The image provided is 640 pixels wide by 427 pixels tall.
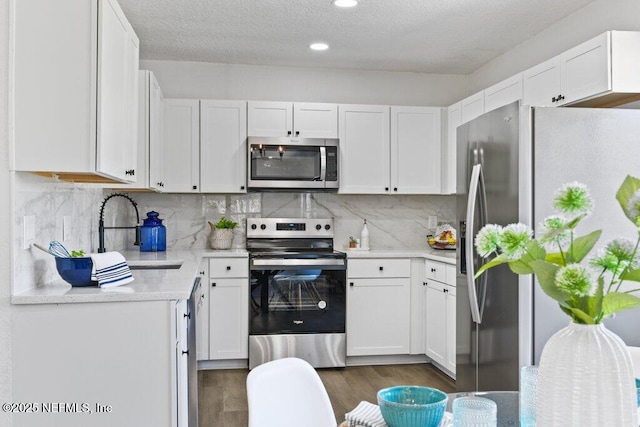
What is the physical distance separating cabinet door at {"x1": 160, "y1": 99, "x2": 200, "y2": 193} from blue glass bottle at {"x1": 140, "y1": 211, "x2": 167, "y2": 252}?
26cm

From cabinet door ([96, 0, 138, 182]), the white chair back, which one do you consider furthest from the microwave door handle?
the white chair back

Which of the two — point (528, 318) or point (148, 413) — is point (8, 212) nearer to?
→ point (148, 413)

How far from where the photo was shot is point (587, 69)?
3.16 meters

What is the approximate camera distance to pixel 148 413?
231cm

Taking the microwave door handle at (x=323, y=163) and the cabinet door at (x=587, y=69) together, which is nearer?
the cabinet door at (x=587, y=69)

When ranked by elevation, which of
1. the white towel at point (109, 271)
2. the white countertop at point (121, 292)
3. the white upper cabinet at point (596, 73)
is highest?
the white upper cabinet at point (596, 73)

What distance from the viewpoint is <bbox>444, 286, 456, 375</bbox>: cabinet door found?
423cm

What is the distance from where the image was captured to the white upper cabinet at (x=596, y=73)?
3.00 m

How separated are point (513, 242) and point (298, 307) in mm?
3684

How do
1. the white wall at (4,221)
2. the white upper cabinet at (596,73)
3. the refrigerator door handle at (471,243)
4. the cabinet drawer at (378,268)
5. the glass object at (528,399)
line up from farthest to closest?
the cabinet drawer at (378,268) → the refrigerator door handle at (471,243) → the white upper cabinet at (596,73) → the white wall at (4,221) → the glass object at (528,399)

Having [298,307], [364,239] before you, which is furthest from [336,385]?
[364,239]

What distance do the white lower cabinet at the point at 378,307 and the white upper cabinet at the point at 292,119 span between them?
1132mm

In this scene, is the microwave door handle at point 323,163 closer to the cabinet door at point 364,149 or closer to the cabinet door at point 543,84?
the cabinet door at point 364,149

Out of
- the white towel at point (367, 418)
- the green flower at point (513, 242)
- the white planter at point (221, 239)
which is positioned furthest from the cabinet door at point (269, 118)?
the green flower at point (513, 242)
